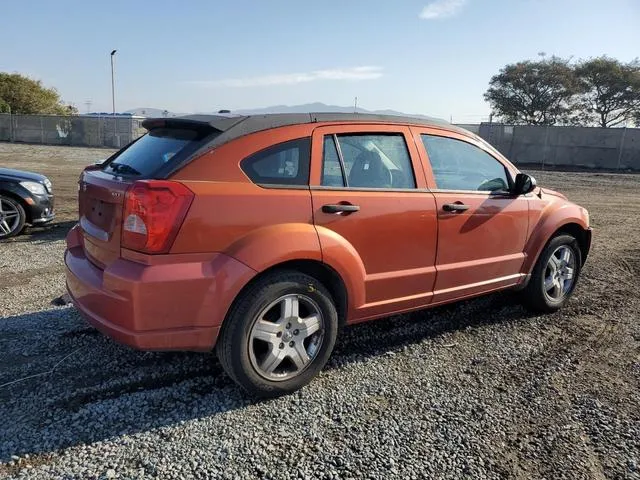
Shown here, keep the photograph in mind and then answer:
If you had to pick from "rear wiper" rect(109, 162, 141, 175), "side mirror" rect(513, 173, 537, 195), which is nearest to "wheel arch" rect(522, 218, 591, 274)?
"side mirror" rect(513, 173, 537, 195)

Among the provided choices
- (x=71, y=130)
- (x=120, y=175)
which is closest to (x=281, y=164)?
(x=120, y=175)

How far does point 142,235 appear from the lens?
9.95 feet

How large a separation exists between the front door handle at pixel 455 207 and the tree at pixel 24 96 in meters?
50.3

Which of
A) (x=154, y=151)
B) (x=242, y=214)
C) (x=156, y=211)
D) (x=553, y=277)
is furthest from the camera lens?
(x=553, y=277)

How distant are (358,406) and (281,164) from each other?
5.31ft

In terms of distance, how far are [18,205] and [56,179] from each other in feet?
28.5

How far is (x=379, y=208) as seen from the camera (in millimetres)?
3752

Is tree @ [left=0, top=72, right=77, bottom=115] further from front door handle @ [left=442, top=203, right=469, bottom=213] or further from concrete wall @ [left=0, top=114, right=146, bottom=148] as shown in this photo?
front door handle @ [left=442, top=203, right=469, bottom=213]

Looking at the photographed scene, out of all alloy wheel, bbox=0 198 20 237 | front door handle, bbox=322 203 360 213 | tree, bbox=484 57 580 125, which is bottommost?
alloy wheel, bbox=0 198 20 237

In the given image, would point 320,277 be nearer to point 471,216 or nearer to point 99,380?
point 471,216

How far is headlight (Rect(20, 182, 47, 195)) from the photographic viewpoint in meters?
7.80

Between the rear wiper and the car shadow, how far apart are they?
1.37m

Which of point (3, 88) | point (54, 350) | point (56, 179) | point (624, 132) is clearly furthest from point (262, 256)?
point (3, 88)

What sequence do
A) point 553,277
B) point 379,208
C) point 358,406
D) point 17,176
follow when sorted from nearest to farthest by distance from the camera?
point 358,406, point 379,208, point 553,277, point 17,176
